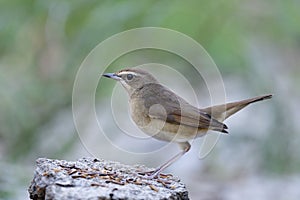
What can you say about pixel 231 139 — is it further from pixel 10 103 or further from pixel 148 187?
pixel 148 187

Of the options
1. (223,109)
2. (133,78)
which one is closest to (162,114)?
(133,78)

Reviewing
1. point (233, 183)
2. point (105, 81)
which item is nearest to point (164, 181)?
point (105, 81)

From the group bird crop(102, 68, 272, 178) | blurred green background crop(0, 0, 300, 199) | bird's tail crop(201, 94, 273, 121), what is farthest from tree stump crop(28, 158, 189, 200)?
blurred green background crop(0, 0, 300, 199)

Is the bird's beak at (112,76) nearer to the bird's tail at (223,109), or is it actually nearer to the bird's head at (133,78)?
the bird's head at (133,78)

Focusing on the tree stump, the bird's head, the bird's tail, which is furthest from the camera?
the bird's tail

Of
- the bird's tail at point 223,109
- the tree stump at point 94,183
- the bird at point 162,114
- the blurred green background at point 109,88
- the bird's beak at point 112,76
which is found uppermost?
the blurred green background at point 109,88

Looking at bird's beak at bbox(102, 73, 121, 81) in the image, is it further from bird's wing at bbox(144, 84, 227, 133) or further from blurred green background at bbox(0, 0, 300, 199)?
blurred green background at bbox(0, 0, 300, 199)

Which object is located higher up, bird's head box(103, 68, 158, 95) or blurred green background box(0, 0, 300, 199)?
blurred green background box(0, 0, 300, 199)

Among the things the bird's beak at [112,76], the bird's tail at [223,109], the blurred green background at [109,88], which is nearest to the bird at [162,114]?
the bird's beak at [112,76]
